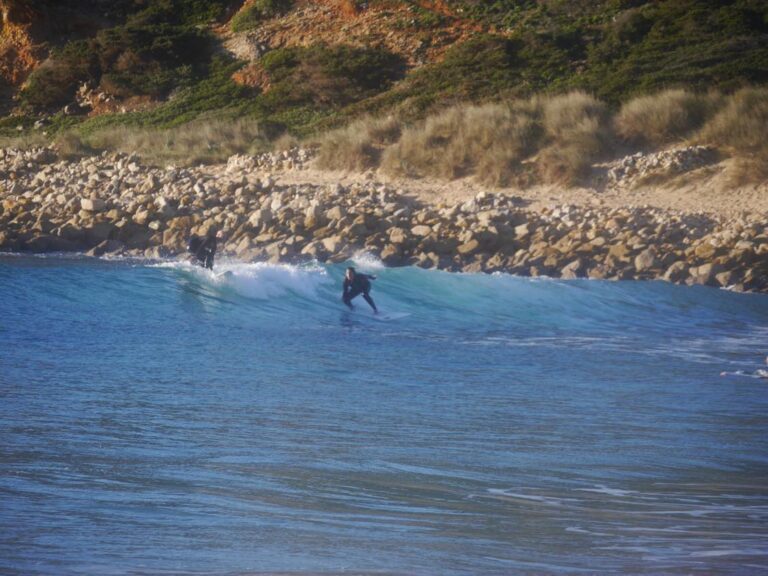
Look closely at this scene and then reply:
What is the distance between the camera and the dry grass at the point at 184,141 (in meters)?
26.3

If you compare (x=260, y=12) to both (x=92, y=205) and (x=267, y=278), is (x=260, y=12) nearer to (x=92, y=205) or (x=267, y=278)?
(x=92, y=205)

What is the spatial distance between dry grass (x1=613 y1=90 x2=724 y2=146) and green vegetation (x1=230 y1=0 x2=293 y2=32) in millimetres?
19481

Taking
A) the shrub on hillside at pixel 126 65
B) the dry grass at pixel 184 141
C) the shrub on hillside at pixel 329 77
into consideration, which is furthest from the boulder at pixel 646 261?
the shrub on hillside at pixel 126 65

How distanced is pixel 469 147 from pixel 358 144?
2.87 m

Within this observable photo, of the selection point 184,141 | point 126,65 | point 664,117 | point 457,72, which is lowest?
point 184,141

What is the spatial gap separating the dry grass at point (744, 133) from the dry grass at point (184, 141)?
11.7m

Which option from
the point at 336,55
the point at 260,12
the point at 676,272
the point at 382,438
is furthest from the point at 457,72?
the point at 382,438

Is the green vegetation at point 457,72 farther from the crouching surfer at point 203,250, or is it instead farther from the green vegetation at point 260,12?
the crouching surfer at point 203,250

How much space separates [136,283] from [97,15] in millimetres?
30112

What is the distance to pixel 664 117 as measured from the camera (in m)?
22.5

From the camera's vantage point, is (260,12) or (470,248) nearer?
(470,248)

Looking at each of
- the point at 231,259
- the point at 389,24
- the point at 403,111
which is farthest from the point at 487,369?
the point at 389,24

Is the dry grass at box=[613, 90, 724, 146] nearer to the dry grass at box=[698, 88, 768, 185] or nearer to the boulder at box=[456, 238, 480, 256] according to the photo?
the dry grass at box=[698, 88, 768, 185]

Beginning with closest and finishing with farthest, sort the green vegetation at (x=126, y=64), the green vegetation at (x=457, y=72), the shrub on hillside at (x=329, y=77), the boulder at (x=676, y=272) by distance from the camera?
the boulder at (x=676, y=272) < the green vegetation at (x=457, y=72) < the shrub on hillside at (x=329, y=77) < the green vegetation at (x=126, y=64)
